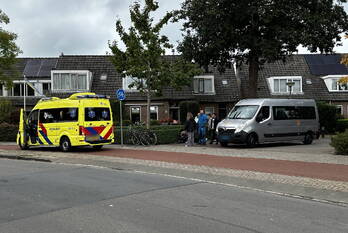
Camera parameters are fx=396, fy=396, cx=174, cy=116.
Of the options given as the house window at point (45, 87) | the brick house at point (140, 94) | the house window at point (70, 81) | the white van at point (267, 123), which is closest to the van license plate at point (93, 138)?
the white van at point (267, 123)

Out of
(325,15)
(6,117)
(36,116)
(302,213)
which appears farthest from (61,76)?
(302,213)

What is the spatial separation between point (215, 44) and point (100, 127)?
9405mm

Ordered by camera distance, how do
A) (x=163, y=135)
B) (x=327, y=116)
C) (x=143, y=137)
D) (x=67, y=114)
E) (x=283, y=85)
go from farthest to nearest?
(x=283, y=85) < (x=327, y=116) < (x=163, y=135) < (x=143, y=137) < (x=67, y=114)

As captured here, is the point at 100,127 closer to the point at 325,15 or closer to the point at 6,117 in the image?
the point at 325,15

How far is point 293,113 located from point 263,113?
232cm

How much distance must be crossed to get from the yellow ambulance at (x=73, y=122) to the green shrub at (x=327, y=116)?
18049mm

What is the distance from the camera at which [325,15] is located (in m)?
23.3

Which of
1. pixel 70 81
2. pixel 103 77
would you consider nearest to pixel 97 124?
pixel 70 81

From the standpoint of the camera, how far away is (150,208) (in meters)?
6.95

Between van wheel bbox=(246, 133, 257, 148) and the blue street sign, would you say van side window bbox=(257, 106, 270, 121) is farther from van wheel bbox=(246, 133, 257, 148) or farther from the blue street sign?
the blue street sign

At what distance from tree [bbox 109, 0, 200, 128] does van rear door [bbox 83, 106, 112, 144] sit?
433cm

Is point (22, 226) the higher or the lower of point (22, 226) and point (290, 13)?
the lower

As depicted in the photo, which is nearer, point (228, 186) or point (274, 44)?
point (228, 186)

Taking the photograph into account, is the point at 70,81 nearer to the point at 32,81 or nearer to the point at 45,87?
the point at 45,87
